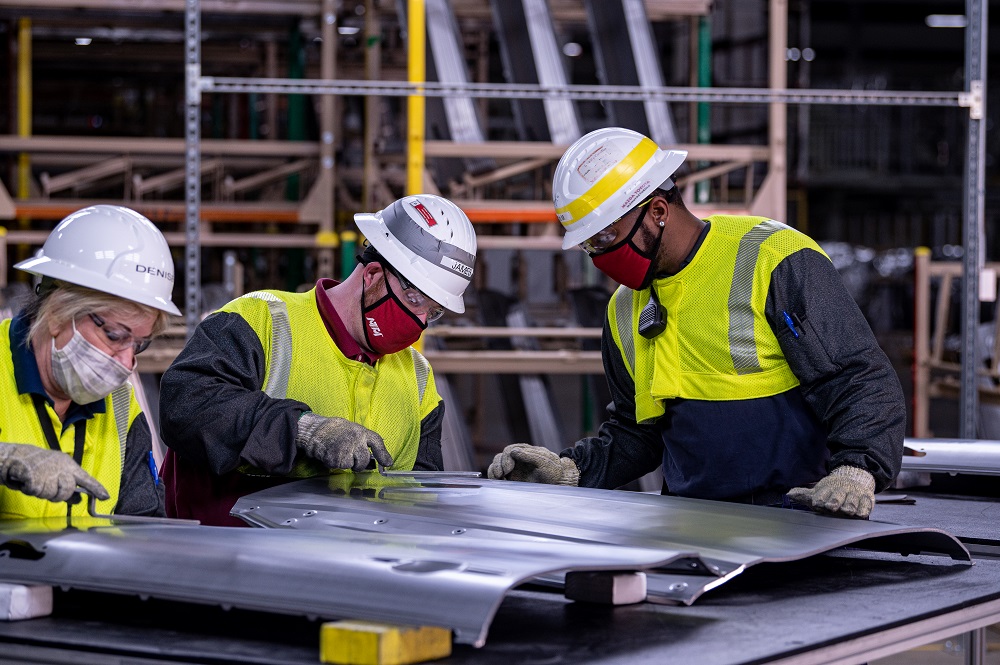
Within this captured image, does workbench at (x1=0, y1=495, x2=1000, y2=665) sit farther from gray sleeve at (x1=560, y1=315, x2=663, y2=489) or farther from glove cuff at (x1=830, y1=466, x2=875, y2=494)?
gray sleeve at (x1=560, y1=315, x2=663, y2=489)

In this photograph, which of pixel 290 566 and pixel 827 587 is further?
pixel 827 587

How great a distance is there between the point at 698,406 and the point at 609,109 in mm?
4833

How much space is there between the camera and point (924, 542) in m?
2.54

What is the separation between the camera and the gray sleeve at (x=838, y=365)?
2.78m

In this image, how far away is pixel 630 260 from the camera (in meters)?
3.06

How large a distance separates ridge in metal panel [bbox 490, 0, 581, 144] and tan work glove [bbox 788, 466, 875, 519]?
4735 mm

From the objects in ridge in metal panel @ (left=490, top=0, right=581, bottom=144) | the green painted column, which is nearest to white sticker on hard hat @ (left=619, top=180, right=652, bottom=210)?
ridge in metal panel @ (left=490, top=0, right=581, bottom=144)

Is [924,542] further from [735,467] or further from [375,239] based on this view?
[375,239]

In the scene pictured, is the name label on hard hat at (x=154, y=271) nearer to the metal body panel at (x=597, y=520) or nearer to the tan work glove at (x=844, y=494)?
the metal body panel at (x=597, y=520)

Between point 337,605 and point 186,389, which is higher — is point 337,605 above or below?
below

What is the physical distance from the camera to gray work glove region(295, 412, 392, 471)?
9.02ft

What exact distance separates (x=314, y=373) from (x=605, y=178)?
0.85 meters

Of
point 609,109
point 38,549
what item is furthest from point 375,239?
point 609,109

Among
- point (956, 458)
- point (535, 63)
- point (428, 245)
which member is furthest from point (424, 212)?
point (535, 63)
